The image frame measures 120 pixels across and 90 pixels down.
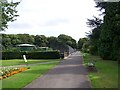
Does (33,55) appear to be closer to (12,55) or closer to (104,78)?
(12,55)

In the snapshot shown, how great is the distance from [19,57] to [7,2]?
44.3m

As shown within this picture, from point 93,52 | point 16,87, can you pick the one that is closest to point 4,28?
point 16,87

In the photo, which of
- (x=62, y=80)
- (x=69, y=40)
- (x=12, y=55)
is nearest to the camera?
(x=62, y=80)

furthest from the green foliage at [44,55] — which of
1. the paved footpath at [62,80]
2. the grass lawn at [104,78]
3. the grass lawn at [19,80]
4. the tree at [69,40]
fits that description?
the tree at [69,40]

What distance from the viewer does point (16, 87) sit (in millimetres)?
16203

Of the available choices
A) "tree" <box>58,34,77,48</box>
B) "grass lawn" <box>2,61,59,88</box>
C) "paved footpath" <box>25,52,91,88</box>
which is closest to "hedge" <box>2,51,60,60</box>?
"paved footpath" <box>25,52,91,88</box>

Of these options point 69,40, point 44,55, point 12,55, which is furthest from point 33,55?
point 69,40

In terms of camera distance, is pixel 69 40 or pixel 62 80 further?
pixel 69 40

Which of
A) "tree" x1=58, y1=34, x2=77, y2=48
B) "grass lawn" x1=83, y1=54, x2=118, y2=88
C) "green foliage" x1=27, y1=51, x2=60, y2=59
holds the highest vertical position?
"tree" x1=58, y1=34, x2=77, y2=48

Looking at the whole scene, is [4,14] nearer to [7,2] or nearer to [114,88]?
[7,2]

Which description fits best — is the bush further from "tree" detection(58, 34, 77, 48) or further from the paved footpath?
"tree" detection(58, 34, 77, 48)

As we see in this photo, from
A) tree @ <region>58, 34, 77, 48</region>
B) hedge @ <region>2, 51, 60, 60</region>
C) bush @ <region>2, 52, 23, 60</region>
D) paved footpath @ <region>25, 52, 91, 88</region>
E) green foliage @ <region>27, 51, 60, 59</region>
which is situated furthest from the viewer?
tree @ <region>58, 34, 77, 48</region>

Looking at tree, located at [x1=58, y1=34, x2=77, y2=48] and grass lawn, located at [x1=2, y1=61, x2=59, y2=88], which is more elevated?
tree, located at [x1=58, y1=34, x2=77, y2=48]

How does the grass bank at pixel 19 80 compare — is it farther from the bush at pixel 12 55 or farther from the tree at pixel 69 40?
the tree at pixel 69 40
